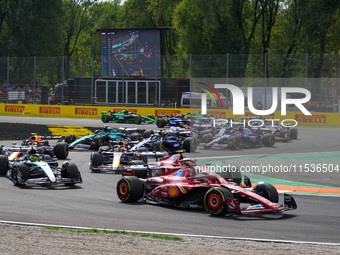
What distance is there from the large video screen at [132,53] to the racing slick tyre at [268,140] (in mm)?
22422

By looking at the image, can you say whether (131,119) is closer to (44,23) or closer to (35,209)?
(35,209)

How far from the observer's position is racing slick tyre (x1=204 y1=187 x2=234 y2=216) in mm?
11023

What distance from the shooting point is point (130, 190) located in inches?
493

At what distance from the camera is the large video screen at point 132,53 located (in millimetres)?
43594

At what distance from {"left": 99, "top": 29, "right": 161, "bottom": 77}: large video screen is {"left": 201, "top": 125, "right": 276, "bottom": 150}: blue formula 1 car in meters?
20.8

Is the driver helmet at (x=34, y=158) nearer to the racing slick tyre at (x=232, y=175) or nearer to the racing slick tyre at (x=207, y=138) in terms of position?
the racing slick tyre at (x=232, y=175)

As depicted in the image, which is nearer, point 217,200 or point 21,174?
point 217,200

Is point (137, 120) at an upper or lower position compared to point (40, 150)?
lower

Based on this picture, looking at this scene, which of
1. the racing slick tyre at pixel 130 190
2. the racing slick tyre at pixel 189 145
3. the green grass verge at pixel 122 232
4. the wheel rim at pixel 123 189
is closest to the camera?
the green grass verge at pixel 122 232

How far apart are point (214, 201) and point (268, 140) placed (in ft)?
31.1

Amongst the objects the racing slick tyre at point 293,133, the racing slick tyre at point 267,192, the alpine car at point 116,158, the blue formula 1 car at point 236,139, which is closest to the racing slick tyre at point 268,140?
the blue formula 1 car at point 236,139

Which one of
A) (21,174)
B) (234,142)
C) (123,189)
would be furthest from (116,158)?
(234,142)

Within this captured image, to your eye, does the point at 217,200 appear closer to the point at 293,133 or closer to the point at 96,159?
the point at 96,159

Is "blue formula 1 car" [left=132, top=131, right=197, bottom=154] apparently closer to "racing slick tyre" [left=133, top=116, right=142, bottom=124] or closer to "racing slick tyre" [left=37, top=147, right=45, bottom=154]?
"racing slick tyre" [left=37, top=147, right=45, bottom=154]
